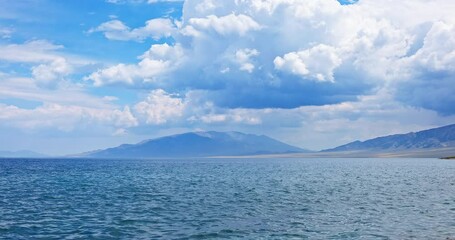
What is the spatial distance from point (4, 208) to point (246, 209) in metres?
30.7

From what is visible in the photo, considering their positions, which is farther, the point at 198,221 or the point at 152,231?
the point at 198,221

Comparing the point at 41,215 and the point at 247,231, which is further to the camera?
the point at 41,215

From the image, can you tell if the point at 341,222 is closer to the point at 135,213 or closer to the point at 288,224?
the point at 288,224

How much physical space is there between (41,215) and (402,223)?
39806mm

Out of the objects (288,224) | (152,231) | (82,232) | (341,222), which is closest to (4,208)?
(82,232)

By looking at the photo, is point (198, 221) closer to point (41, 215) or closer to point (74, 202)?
point (41, 215)

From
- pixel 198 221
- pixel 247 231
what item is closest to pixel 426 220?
pixel 247 231

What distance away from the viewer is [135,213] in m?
54.6

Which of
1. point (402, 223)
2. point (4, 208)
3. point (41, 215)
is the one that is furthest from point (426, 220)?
point (4, 208)

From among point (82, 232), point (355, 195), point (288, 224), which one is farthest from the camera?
point (355, 195)

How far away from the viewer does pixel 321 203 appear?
65125 mm

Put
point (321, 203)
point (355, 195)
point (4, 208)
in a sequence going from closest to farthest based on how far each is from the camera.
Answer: point (4, 208) < point (321, 203) < point (355, 195)

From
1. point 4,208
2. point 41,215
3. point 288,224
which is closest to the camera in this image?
point 288,224

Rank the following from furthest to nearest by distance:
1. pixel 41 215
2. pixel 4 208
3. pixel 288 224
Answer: pixel 4 208 → pixel 41 215 → pixel 288 224
